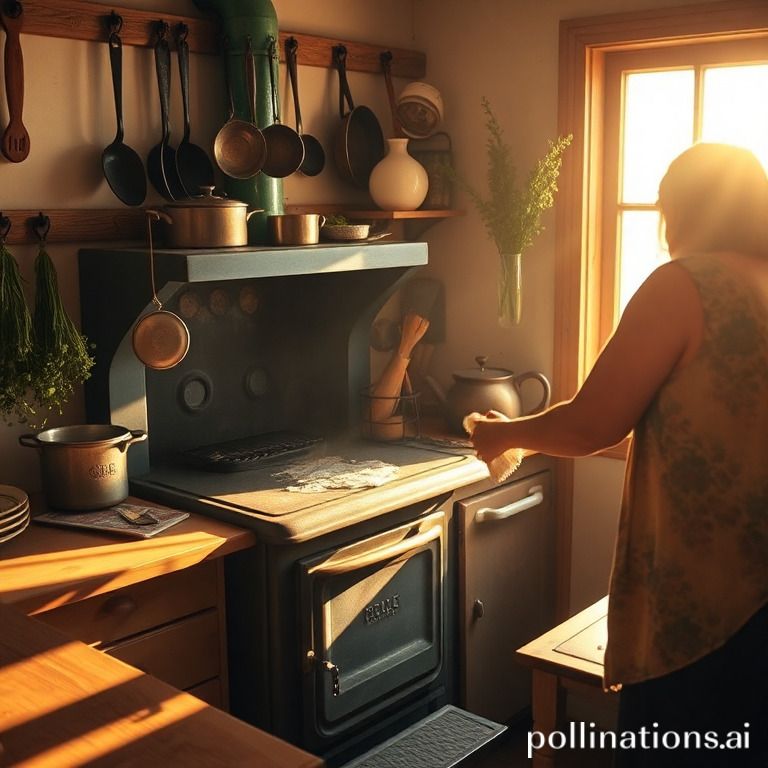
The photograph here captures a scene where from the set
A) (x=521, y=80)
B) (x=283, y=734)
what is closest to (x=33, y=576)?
(x=283, y=734)

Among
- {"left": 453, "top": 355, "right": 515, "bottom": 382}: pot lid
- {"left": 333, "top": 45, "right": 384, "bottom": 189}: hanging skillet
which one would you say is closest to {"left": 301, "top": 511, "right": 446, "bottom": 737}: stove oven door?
{"left": 453, "top": 355, "right": 515, "bottom": 382}: pot lid

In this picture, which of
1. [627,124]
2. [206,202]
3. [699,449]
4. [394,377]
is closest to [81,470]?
[206,202]

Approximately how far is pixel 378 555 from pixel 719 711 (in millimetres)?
985

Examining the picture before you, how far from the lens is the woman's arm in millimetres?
1714

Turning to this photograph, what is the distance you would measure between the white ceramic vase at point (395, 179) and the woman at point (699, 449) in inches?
59.9

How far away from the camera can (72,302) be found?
2.67 metres

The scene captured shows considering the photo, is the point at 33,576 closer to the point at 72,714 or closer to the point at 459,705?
the point at 72,714

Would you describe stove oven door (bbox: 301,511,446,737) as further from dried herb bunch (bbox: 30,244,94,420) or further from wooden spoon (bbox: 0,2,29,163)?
wooden spoon (bbox: 0,2,29,163)

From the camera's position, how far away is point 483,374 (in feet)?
10.5

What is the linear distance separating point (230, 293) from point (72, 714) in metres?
1.74

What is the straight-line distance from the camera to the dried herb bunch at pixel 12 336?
2.33 metres

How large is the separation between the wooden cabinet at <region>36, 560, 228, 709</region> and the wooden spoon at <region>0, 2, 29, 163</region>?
41.0 inches

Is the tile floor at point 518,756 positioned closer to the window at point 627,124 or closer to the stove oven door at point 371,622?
the stove oven door at point 371,622

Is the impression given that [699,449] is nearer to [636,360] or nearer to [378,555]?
[636,360]
